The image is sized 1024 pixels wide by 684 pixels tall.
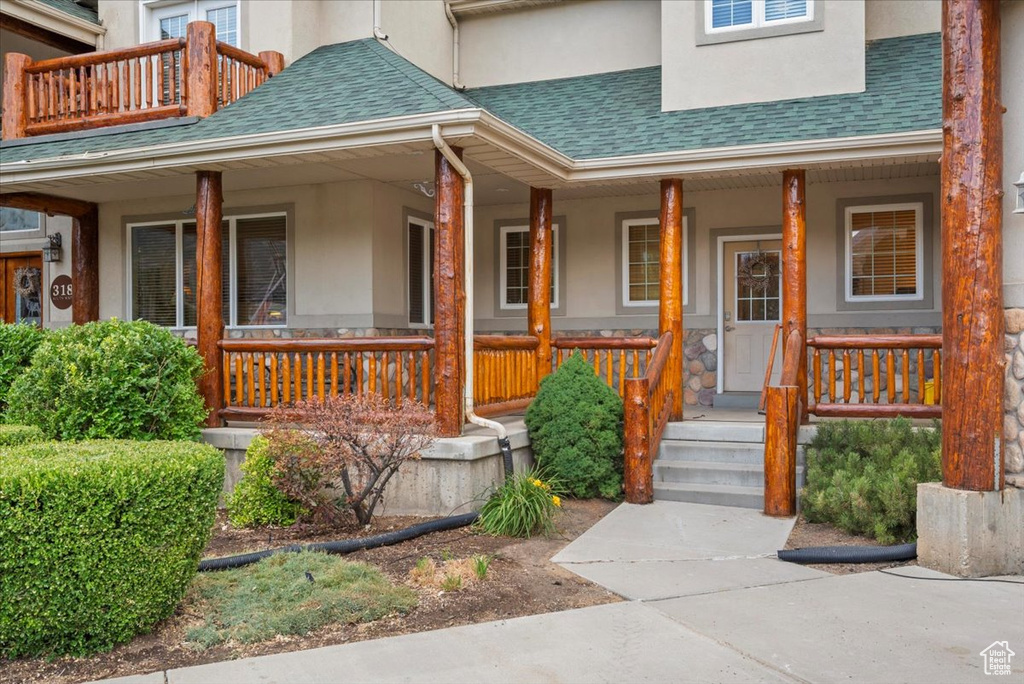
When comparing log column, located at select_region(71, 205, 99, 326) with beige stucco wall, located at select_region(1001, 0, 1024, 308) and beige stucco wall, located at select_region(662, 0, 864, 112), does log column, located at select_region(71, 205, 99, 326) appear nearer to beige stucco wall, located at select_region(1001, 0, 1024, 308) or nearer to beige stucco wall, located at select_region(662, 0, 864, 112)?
beige stucco wall, located at select_region(662, 0, 864, 112)

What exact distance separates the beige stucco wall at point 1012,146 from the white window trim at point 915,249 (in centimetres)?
407

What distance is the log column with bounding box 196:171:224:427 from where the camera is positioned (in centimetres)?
791

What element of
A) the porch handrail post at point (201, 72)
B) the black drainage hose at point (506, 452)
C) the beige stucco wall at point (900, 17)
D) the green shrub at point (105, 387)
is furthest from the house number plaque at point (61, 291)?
the beige stucco wall at point (900, 17)

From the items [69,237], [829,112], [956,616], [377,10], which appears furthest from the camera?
[69,237]

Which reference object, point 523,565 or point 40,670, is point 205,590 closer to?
point 40,670

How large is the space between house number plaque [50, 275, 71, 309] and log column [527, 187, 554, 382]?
5.92m

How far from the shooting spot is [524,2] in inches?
440

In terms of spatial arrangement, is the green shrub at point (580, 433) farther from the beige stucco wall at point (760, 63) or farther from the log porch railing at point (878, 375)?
the beige stucco wall at point (760, 63)

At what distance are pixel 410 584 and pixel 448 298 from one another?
2595 millimetres

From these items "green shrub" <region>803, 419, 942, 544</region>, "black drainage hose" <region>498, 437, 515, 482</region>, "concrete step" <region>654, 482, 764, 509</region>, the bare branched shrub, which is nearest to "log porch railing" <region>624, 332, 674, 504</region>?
"concrete step" <region>654, 482, 764, 509</region>

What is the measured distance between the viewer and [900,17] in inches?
395

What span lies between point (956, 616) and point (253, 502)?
193 inches

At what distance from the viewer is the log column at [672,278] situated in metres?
8.41

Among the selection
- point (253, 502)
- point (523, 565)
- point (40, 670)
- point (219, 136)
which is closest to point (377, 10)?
point (219, 136)
